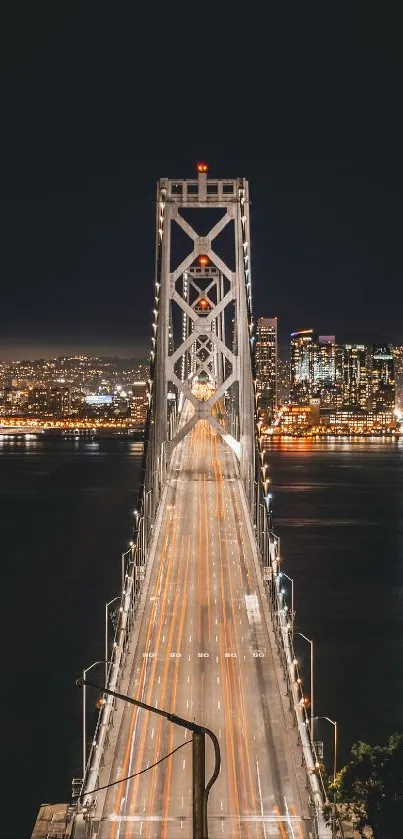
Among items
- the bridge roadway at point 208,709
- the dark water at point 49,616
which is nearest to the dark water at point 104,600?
the dark water at point 49,616

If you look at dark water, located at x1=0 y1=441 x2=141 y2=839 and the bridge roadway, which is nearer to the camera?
the bridge roadway

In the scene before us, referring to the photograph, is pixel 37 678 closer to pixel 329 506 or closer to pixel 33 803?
pixel 33 803

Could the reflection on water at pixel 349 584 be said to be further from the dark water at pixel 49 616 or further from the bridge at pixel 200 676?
the dark water at pixel 49 616

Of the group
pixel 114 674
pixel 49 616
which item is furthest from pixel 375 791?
pixel 49 616

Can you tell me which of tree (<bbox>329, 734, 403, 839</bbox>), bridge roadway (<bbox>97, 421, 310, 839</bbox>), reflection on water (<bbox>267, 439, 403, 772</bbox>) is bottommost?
reflection on water (<bbox>267, 439, 403, 772</bbox>)

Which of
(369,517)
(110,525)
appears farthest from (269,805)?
(369,517)

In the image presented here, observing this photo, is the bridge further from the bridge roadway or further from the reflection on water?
the reflection on water

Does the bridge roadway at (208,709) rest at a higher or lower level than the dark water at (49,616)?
higher

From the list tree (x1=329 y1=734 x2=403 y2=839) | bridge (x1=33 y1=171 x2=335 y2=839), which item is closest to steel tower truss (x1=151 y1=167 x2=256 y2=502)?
bridge (x1=33 y1=171 x2=335 y2=839)
